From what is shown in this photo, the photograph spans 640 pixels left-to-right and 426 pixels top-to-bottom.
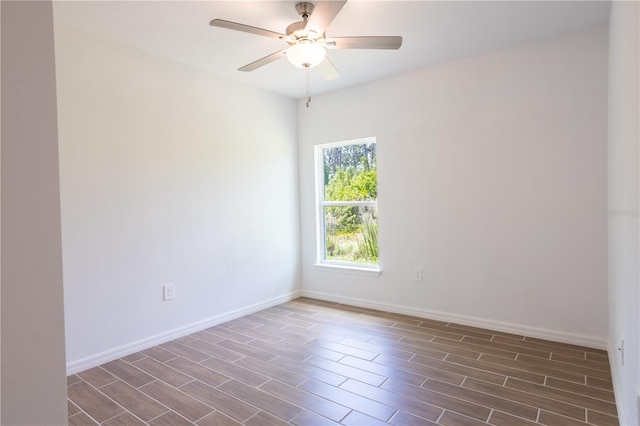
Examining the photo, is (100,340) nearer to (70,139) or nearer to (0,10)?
(70,139)

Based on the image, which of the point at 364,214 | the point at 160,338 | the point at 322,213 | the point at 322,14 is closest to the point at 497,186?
the point at 364,214

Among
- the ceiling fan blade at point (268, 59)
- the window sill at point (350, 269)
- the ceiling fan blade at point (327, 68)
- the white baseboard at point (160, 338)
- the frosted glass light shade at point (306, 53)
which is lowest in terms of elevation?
the white baseboard at point (160, 338)

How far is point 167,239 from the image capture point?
3.13 meters

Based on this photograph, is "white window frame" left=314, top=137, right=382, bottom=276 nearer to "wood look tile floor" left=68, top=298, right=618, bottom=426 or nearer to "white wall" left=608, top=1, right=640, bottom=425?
"wood look tile floor" left=68, top=298, right=618, bottom=426

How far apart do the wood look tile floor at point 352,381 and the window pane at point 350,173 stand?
1.50 meters

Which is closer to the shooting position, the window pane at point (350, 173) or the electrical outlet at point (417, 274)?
the electrical outlet at point (417, 274)

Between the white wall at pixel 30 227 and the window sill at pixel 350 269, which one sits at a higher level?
the white wall at pixel 30 227

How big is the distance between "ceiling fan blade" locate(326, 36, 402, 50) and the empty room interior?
22 mm

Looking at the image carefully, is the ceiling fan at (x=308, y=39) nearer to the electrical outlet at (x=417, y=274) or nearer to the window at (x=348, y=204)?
the window at (x=348, y=204)

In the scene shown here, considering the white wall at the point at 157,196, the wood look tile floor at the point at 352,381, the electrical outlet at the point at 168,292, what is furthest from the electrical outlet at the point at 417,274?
the electrical outlet at the point at 168,292

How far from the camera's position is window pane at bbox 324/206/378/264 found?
4.02m

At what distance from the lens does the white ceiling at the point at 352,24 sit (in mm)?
2334

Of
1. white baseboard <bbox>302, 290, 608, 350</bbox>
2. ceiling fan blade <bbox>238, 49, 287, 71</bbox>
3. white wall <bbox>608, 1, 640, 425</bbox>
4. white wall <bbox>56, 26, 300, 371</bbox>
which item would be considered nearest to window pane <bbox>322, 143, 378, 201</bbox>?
white wall <bbox>56, 26, 300, 371</bbox>

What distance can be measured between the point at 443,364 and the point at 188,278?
221 cm
